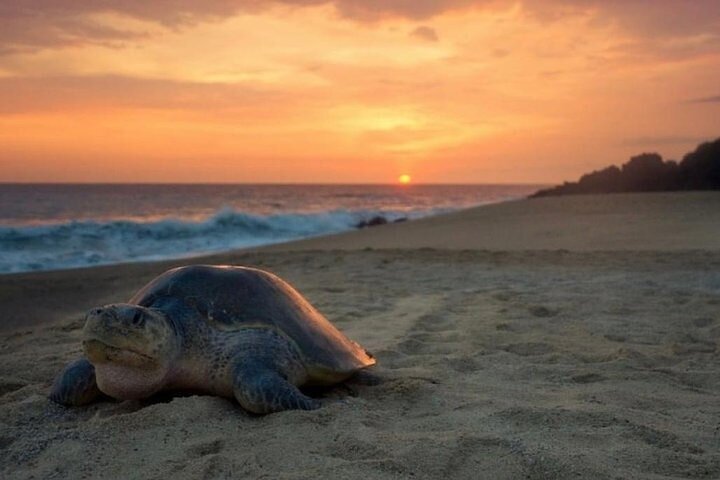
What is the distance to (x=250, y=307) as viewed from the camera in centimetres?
314

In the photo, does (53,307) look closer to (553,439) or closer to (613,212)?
(553,439)

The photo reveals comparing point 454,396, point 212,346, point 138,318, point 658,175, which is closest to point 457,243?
point 454,396

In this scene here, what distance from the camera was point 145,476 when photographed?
2.20m

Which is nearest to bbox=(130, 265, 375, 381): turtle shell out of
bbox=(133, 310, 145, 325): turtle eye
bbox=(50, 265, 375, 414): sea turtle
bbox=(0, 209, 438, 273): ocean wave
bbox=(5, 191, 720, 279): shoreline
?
bbox=(50, 265, 375, 414): sea turtle

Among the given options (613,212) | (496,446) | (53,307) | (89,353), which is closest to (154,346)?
(89,353)

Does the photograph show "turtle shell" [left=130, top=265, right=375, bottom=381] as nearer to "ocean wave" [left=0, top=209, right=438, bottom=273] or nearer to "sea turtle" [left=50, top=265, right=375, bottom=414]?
"sea turtle" [left=50, top=265, right=375, bottom=414]

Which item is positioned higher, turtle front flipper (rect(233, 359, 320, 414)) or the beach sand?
turtle front flipper (rect(233, 359, 320, 414))

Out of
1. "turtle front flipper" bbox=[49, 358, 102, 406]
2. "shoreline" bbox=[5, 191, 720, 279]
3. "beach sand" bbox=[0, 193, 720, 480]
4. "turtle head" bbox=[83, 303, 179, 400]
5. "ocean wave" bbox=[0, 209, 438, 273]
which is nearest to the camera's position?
"beach sand" bbox=[0, 193, 720, 480]

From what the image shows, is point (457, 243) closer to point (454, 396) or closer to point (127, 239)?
point (454, 396)

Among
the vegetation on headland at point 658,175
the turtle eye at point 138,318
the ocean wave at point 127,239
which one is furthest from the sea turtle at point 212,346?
the vegetation on headland at point 658,175

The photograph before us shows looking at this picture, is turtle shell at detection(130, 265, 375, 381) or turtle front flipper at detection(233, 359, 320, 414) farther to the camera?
turtle shell at detection(130, 265, 375, 381)

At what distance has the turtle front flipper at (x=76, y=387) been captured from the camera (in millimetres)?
3035

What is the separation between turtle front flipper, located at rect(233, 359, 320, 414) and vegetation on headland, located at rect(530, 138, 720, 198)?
75.3 feet

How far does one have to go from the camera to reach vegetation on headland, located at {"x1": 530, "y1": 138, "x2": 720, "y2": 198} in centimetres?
2283
